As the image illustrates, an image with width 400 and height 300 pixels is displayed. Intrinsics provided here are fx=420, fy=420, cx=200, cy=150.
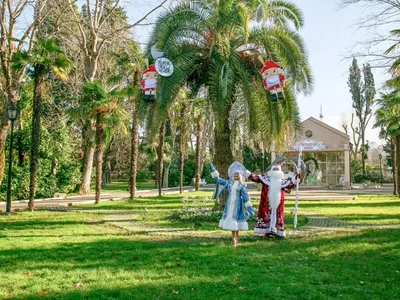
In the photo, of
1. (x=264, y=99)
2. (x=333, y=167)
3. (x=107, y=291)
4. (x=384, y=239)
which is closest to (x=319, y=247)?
(x=384, y=239)

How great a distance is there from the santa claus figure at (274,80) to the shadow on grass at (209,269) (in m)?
4.02

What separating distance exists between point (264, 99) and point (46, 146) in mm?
15737

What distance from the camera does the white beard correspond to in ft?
32.4

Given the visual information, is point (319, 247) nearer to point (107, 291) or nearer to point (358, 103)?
point (107, 291)

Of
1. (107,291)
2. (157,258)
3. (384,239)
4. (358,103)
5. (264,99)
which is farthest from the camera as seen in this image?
(358,103)

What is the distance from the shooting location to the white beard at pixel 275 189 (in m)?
9.88

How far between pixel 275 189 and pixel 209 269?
11.8 ft

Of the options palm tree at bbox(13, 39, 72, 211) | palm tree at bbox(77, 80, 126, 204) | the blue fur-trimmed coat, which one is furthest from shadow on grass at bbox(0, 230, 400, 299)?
palm tree at bbox(77, 80, 126, 204)

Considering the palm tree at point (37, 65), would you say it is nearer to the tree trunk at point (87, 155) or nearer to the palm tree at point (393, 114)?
the tree trunk at point (87, 155)

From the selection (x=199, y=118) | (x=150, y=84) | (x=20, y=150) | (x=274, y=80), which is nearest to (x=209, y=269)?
(x=274, y=80)

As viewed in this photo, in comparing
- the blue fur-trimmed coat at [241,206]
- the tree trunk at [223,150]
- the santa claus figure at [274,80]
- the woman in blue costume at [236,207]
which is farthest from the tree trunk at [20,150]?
the blue fur-trimmed coat at [241,206]

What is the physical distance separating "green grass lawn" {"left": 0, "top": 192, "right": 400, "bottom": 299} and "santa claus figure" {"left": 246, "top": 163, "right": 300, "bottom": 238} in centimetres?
29

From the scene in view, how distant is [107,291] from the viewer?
561 centimetres

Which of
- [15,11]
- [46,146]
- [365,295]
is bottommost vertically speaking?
[365,295]
